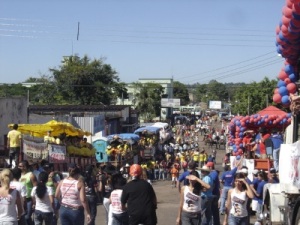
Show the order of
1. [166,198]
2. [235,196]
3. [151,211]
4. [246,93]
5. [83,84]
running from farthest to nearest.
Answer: [246,93] < [83,84] < [166,198] < [235,196] < [151,211]

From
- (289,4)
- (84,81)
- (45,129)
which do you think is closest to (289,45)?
(289,4)

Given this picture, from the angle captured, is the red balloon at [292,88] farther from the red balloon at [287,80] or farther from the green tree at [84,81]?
the green tree at [84,81]

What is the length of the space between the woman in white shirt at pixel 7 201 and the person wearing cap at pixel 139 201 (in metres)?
1.60

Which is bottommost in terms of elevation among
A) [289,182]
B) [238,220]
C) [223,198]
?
[223,198]

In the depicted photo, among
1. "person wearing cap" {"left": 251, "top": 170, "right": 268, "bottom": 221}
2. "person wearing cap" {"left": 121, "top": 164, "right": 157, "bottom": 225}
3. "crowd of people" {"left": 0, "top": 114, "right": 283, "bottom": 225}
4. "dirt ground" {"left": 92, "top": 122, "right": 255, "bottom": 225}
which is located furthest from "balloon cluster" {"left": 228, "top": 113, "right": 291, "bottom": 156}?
"person wearing cap" {"left": 121, "top": 164, "right": 157, "bottom": 225}

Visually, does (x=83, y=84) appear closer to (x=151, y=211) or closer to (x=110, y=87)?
(x=110, y=87)

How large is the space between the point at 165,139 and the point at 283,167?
42637mm

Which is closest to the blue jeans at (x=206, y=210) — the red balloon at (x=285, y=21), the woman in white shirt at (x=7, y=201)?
the red balloon at (x=285, y=21)

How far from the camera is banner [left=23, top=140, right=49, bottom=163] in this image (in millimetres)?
21625

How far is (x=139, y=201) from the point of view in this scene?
9.98 m

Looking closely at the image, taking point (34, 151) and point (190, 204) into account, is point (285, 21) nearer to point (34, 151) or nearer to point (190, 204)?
point (190, 204)

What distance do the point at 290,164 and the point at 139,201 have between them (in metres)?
2.44

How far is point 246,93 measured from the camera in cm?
8562

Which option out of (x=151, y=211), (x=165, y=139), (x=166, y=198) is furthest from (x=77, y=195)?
(x=165, y=139)
